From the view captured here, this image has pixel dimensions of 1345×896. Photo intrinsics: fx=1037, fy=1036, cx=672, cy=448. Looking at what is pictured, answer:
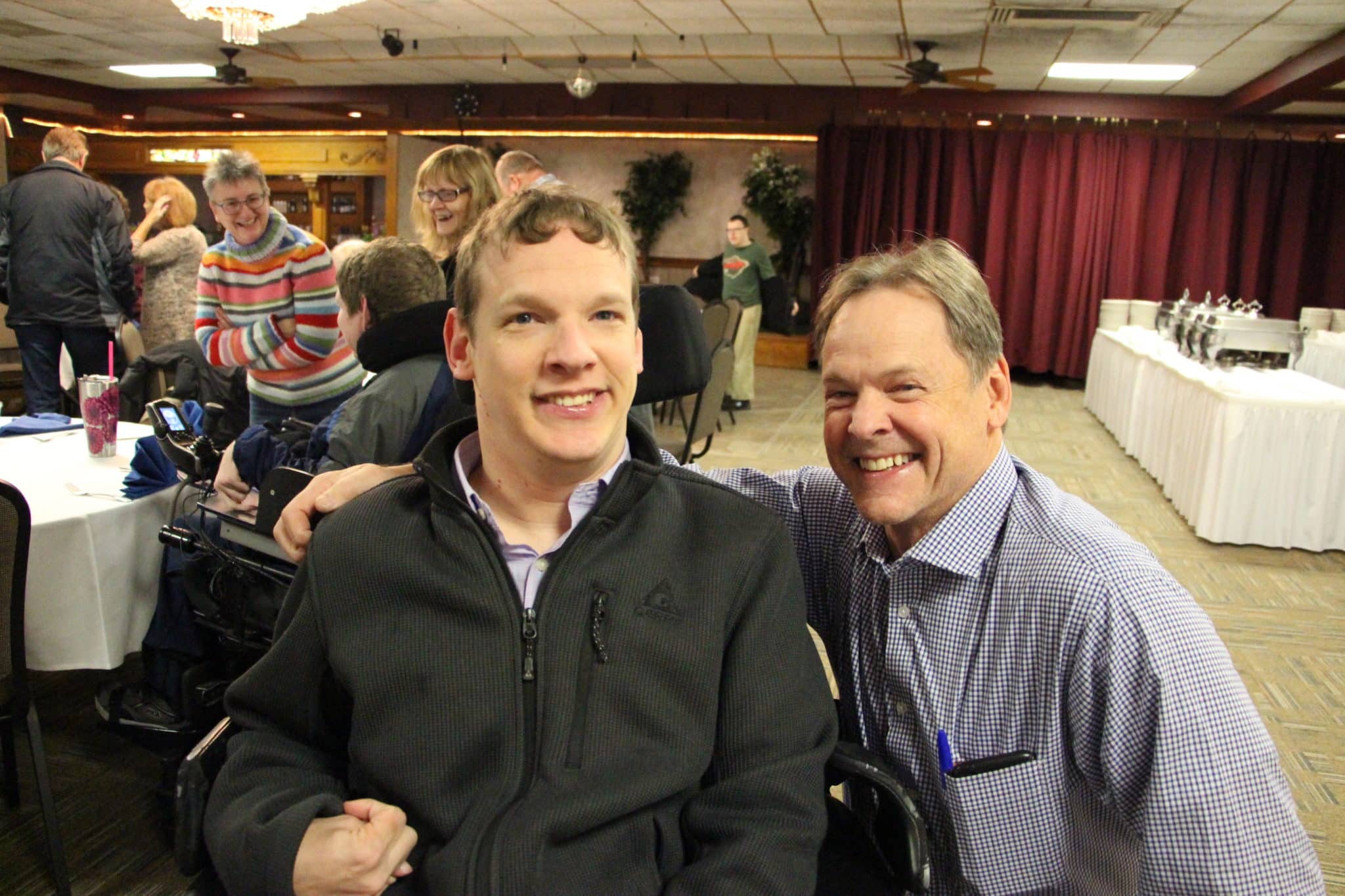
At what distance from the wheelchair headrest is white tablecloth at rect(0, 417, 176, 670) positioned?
1359 millimetres

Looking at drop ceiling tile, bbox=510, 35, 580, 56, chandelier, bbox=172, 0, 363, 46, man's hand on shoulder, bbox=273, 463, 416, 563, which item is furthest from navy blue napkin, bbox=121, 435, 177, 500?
→ drop ceiling tile, bbox=510, 35, 580, 56

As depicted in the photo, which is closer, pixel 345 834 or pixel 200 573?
pixel 345 834

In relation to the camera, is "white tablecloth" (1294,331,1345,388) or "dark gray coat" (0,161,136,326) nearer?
"dark gray coat" (0,161,136,326)

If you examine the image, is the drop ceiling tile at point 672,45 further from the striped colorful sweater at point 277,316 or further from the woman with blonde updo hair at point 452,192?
the woman with blonde updo hair at point 452,192

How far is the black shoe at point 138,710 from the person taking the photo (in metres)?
2.37

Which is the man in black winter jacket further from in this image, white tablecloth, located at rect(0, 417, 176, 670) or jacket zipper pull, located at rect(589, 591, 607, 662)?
jacket zipper pull, located at rect(589, 591, 607, 662)

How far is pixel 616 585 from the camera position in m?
1.19

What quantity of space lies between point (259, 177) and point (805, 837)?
2948 millimetres

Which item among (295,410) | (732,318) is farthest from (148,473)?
(732,318)

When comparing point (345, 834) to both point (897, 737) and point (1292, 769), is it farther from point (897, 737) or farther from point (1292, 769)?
point (1292, 769)

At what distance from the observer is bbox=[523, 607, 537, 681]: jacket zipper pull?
1151 millimetres

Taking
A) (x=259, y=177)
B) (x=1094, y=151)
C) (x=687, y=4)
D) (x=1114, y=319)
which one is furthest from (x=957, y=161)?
(x=259, y=177)

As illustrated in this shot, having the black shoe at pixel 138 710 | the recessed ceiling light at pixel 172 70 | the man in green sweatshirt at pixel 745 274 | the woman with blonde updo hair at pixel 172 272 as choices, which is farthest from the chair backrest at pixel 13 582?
the recessed ceiling light at pixel 172 70

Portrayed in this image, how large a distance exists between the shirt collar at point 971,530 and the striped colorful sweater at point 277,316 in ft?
7.92
